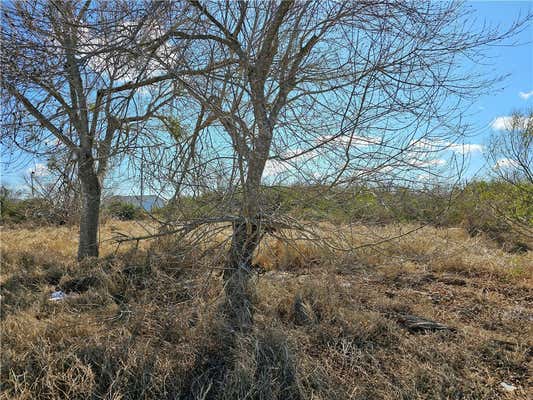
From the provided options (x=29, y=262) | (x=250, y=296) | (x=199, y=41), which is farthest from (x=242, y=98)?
(x=29, y=262)

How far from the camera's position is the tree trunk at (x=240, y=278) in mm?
3025

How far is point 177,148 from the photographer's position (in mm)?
3227

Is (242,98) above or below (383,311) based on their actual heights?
above

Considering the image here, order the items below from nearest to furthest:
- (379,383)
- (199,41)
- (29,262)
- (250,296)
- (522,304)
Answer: (379,383) → (199,41) → (250,296) → (522,304) → (29,262)

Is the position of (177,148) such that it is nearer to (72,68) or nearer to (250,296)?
(72,68)

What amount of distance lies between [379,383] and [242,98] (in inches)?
91.2

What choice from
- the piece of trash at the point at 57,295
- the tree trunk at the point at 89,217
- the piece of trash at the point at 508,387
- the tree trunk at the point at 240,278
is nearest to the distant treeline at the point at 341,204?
the tree trunk at the point at 240,278

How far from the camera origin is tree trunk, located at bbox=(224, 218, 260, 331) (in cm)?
303

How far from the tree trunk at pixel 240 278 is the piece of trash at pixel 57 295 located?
203 cm

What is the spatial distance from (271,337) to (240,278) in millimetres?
534

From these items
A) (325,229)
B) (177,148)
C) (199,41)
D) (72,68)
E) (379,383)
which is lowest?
(379,383)

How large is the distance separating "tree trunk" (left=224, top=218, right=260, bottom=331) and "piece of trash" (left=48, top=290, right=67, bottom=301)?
2.03 m

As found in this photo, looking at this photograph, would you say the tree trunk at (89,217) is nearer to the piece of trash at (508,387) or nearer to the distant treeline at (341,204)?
the distant treeline at (341,204)

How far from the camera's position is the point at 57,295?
4102 mm
